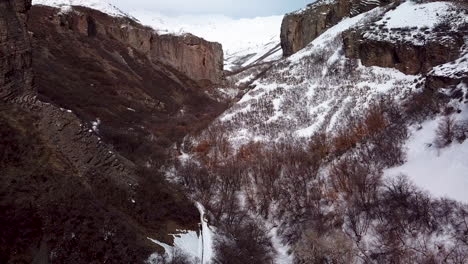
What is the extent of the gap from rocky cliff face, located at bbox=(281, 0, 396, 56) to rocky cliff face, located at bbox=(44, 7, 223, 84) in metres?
22.8

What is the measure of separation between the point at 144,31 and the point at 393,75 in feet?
215

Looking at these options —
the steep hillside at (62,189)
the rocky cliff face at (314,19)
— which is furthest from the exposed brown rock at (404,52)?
the steep hillside at (62,189)

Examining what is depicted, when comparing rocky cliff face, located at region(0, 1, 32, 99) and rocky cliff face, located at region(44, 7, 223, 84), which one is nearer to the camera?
rocky cliff face, located at region(0, 1, 32, 99)

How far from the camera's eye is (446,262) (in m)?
24.2

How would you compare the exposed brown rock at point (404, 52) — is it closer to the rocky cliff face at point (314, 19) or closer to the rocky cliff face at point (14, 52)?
the rocky cliff face at point (314, 19)

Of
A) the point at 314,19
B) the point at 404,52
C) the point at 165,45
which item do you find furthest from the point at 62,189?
the point at 165,45

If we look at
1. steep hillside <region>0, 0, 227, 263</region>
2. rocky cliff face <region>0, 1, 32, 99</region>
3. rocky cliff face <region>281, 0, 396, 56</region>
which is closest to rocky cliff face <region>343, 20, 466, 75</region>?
rocky cliff face <region>281, 0, 396, 56</region>

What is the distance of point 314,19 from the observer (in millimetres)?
86438

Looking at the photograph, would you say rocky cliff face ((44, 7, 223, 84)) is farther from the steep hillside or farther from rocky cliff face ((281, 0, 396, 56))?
the steep hillside

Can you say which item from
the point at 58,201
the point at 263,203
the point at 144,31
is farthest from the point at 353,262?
the point at 144,31

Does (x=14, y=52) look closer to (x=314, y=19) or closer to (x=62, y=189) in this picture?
(x=62, y=189)

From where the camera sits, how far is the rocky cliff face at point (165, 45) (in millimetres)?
95688

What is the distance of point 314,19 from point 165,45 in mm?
38182

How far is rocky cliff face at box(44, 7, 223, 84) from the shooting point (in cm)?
9569
